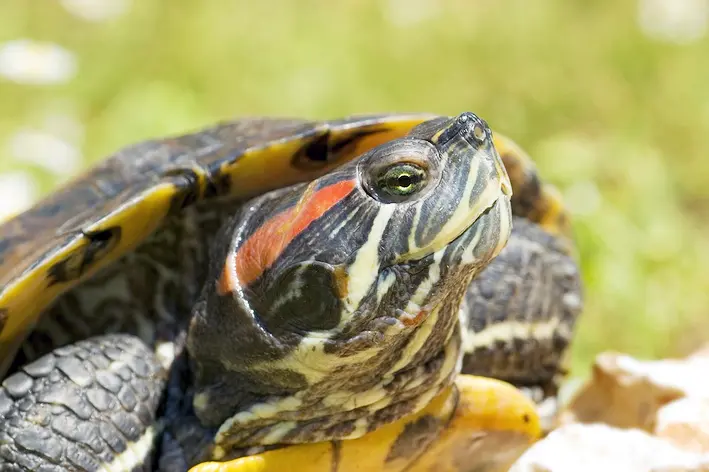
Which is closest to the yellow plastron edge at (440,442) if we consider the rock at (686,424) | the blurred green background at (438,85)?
the rock at (686,424)

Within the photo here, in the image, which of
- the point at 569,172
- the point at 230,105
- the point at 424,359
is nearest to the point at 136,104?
the point at 230,105

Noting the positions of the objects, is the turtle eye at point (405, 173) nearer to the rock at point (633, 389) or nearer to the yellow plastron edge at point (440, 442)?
the yellow plastron edge at point (440, 442)

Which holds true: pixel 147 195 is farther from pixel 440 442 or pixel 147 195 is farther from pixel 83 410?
pixel 440 442

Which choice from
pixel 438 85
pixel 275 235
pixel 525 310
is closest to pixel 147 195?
pixel 275 235

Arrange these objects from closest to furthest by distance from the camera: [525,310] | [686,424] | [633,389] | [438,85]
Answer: [686,424] < [525,310] < [633,389] < [438,85]

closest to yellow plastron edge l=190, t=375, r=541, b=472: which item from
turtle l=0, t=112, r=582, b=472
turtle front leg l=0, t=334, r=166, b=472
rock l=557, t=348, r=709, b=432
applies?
turtle l=0, t=112, r=582, b=472

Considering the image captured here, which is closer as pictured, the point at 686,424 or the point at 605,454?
the point at 605,454

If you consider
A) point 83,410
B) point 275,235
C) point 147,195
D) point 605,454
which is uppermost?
point 147,195

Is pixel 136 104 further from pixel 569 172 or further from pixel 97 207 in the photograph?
pixel 97 207
